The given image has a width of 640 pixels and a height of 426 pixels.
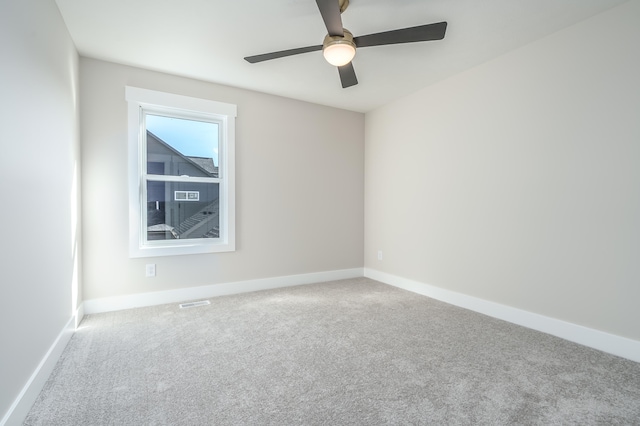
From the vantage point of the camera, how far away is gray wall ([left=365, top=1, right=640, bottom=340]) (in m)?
2.11

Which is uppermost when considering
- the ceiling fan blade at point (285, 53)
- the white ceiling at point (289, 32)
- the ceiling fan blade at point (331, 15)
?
the white ceiling at point (289, 32)

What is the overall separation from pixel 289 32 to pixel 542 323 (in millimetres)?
3122

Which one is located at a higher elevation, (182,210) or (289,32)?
(289,32)

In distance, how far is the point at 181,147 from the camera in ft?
11.1

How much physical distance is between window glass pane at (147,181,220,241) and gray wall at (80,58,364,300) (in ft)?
0.84

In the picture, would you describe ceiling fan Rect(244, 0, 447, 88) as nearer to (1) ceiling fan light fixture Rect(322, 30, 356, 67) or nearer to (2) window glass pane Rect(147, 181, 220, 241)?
(1) ceiling fan light fixture Rect(322, 30, 356, 67)

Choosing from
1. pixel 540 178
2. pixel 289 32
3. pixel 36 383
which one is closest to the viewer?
pixel 36 383

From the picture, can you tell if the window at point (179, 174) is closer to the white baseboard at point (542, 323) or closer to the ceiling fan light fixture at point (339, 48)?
the ceiling fan light fixture at point (339, 48)

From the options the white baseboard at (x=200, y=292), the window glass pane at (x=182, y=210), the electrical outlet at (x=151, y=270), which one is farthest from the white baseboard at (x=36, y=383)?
the window glass pane at (x=182, y=210)

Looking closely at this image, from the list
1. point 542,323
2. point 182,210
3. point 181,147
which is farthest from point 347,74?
point 542,323

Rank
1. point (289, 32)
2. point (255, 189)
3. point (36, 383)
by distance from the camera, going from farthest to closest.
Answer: point (255, 189), point (289, 32), point (36, 383)

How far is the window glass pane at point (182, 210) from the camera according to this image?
10.7 feet

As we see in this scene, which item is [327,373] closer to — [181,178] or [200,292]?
[200,292]

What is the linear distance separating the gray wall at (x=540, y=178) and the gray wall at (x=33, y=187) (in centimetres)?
337
